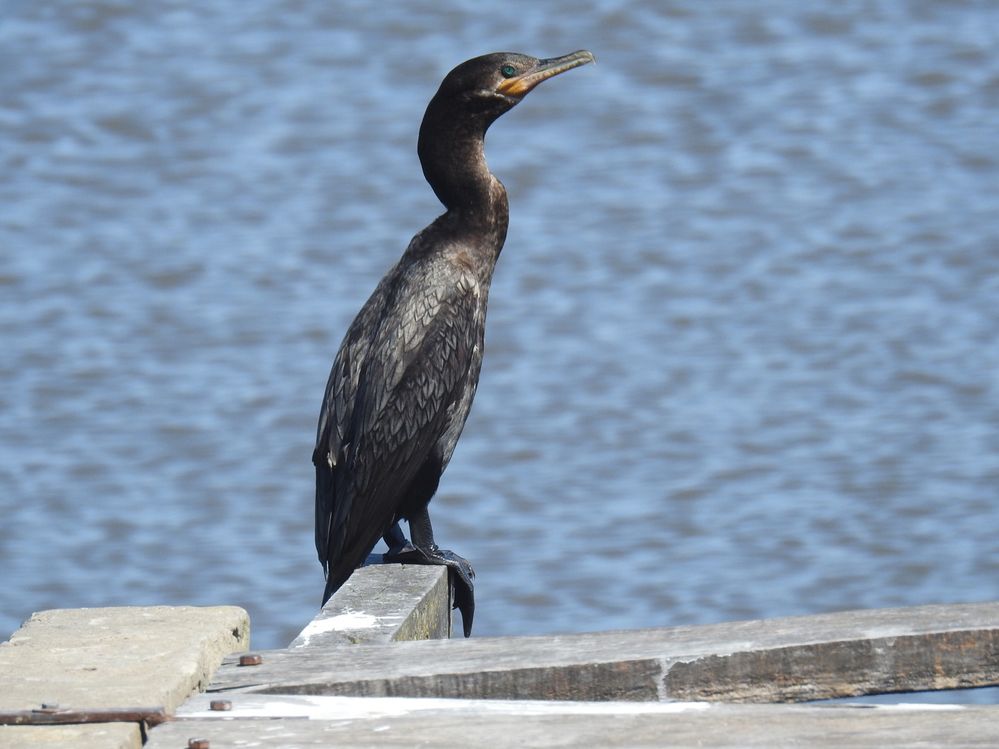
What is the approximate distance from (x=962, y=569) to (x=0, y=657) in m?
6.33

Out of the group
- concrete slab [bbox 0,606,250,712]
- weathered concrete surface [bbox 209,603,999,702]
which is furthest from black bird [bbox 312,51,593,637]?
weathered concrete surface [bbox 209,603,999,702]

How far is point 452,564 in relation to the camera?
13.8 feet

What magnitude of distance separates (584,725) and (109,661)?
81cm

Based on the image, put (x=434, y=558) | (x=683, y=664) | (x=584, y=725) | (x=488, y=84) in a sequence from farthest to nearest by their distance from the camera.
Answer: (x=488, y=84) → (x=434, y=558) → (x=683, y=664) → (x=584, y=725)

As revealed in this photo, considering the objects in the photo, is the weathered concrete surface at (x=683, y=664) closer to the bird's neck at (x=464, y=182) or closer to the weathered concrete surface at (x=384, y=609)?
the weathered concrete surface at (x=384, y=609)

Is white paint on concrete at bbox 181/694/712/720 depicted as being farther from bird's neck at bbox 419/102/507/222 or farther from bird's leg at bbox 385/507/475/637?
bird's neck at bbox 419/102/507/222

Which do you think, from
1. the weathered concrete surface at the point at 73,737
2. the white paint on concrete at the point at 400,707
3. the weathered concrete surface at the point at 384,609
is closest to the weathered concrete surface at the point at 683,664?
the white paint on concrete at the point at 400,707

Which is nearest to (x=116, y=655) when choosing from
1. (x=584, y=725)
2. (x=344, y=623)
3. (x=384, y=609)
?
(x=344, y=623)

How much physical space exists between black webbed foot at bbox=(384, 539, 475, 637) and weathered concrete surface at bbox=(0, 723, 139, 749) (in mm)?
1664

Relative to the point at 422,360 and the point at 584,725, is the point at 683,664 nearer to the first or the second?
the point at 584,725

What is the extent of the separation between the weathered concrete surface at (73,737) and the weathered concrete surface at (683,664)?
7.6 inches

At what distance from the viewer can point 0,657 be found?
9.51 ft

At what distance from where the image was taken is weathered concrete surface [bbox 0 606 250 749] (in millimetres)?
2555

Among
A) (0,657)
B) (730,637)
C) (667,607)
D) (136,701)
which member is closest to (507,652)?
(730,637)
